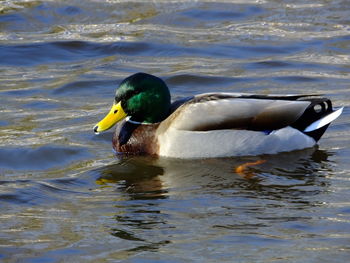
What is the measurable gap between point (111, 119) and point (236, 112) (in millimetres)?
1128

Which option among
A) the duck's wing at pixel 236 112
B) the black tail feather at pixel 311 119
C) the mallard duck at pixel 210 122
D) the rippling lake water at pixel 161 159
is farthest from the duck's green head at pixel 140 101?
the black tail feather at pixel 311 119

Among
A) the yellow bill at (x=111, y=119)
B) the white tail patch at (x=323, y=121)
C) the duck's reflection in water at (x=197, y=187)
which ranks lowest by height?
the duck's reflection in water at (x=197, y=187)

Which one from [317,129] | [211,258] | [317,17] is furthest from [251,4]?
[211,258]

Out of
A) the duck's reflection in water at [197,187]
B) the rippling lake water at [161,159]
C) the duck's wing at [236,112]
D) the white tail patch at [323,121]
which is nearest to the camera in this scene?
the rippling lake water at [161,159]

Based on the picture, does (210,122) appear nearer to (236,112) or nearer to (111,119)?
(236,112)

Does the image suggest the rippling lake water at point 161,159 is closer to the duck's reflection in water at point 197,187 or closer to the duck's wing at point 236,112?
the duck's reflection in water at point 197,187

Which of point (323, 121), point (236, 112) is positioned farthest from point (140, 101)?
point (323, 121)

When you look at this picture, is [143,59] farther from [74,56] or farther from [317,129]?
[317,129]

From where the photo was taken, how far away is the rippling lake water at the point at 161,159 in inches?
244

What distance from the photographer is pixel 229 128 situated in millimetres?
8391

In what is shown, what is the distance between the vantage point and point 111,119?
28.4 ft

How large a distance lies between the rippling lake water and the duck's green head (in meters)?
0.39

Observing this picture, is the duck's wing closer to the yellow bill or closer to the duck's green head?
the duck's green head

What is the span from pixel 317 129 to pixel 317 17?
536cm
